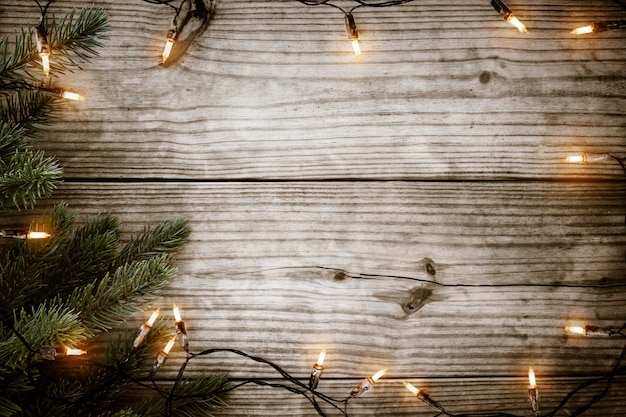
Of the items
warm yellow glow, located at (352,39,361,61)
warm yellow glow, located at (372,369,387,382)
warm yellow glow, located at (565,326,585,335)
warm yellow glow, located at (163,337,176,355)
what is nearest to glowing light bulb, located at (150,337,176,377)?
warm yellow glow, located at (163,337,176,355)

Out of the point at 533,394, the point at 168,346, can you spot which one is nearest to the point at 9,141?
the point at 168,346

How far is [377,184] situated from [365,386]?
38cm

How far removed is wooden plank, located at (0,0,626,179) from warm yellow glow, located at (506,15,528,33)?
0.05ft

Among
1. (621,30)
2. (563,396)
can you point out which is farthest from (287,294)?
(621,30)

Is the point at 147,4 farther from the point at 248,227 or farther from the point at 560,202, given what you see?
the point at 560,202

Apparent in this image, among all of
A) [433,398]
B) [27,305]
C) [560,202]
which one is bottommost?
[433,398]

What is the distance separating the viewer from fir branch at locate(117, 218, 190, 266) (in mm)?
891

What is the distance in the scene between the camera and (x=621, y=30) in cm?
101

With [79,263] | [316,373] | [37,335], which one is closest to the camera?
[37,335]

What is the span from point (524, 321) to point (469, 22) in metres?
0.60

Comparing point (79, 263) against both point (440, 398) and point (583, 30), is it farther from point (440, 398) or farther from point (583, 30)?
point (583, 30)

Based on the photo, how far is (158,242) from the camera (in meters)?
0.92

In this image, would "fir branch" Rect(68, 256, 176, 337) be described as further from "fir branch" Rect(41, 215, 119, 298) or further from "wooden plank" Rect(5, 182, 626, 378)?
"wooden plank" Rect(5, 182, 626, 378)

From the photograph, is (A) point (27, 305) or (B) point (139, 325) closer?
(A) point (27, 305)
